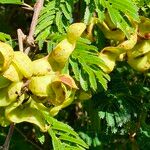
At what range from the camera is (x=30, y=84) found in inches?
51.9

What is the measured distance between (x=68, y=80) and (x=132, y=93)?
87 cm

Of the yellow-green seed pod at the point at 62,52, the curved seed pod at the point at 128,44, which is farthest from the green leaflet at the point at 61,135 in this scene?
the curved seed pod at the point at 128,44

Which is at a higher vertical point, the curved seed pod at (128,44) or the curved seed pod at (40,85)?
the curved seed pod at (40,85)

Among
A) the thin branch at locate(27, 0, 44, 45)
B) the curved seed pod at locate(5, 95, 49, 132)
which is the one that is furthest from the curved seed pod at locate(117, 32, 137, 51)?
the curved seed pod at locate(5, 95, 49, 132)

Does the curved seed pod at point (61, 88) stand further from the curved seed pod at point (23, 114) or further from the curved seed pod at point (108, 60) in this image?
the curved seed pod at point (108, 60)

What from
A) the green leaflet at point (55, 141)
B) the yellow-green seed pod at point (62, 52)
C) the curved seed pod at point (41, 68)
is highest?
the yellow-green seed pod at point (62, 52)

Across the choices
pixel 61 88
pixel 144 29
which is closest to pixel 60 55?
pixel 61 88

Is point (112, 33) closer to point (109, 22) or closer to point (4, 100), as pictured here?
point (109, 22)

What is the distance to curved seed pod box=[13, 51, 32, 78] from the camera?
4.26 ft

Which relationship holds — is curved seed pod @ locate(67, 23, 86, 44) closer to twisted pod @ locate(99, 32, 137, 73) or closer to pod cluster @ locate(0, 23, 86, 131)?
pod cluster @ locate(0, 23, 86, 131)

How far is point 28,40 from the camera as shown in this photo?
1440mm

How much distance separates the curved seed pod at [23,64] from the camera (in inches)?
51.1

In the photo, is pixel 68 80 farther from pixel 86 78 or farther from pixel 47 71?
pixel 86 78

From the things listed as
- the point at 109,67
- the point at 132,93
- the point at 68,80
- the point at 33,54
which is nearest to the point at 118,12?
the point at 109,67
